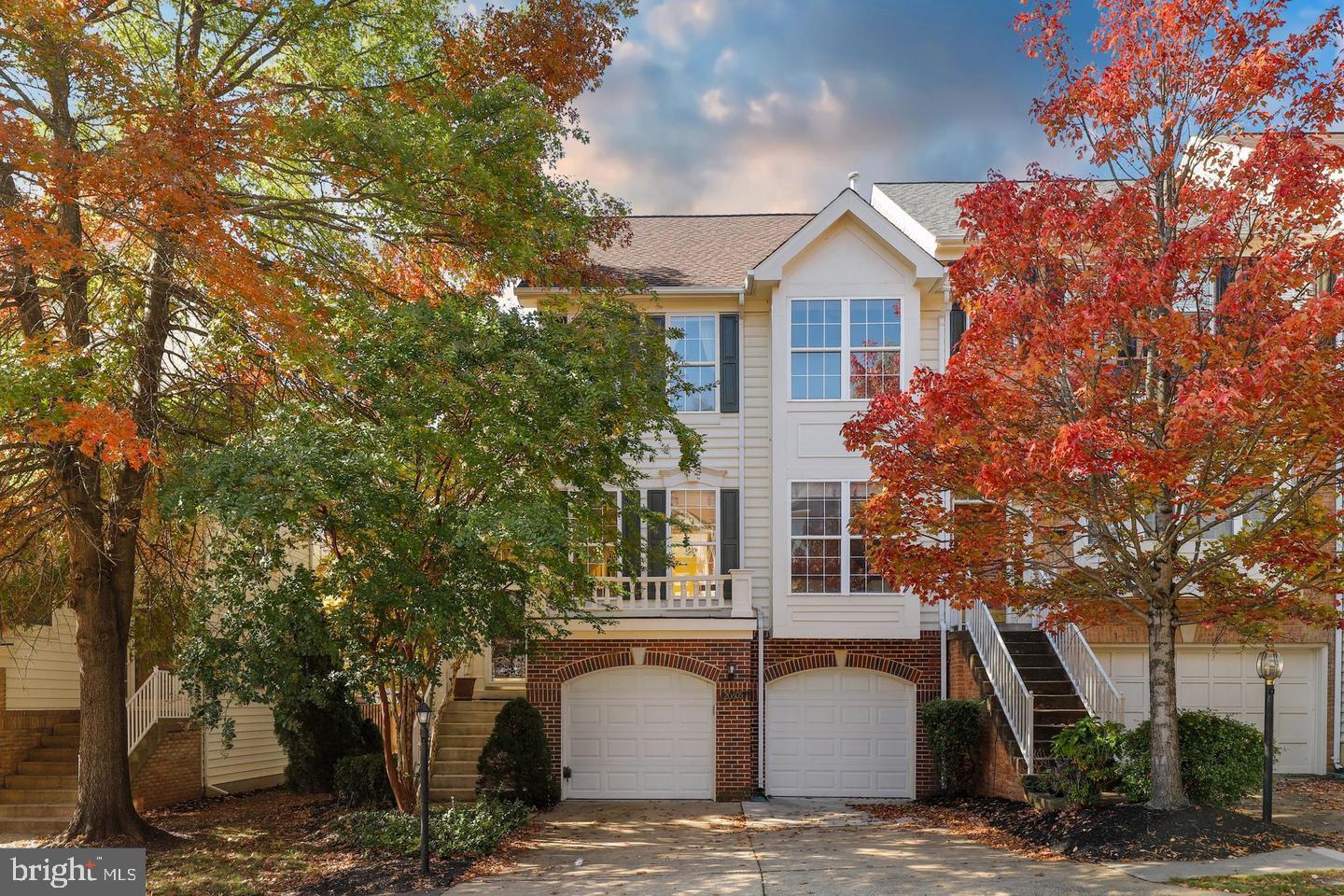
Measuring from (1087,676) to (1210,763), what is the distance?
10.9 feet

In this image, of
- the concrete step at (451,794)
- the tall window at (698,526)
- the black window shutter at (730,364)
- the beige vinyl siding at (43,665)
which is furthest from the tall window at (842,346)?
the beige vinyl siding at (43,665)

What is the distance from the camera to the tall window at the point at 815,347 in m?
17.5

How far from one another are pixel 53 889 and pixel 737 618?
9.78 metres

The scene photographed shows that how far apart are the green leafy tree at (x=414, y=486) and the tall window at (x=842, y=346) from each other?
5841 millimetres

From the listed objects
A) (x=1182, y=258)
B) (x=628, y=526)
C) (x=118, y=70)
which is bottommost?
(x=628, y=526)

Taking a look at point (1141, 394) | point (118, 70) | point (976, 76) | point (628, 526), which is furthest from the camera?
point (976, 76)

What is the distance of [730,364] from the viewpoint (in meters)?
18.0

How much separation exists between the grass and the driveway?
369 millimetres

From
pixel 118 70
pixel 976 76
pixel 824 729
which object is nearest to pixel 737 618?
pixel 824 729

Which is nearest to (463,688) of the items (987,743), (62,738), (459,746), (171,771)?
(459,746)

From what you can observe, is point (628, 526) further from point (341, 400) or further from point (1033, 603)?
point (1033, 603)

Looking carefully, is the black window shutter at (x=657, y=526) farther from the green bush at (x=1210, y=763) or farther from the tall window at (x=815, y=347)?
the green bush at (x=1210, y=763)

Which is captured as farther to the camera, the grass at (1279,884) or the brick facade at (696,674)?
the brick facade at (696,674)

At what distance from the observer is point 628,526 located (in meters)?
14.1
